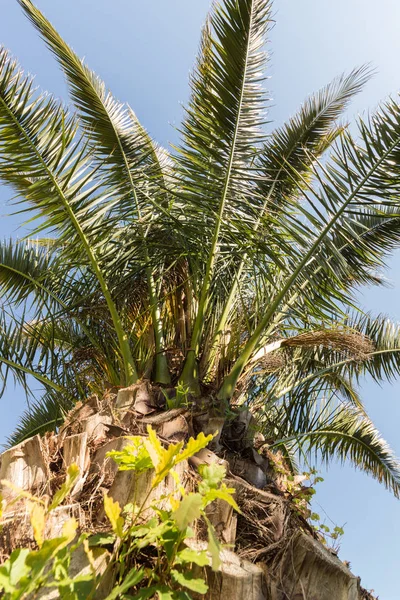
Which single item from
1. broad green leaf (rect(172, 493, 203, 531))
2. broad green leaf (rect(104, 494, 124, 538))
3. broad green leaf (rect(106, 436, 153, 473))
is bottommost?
broad green leaf (rect(104, 494, 124, 538))

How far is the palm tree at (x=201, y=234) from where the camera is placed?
2986mm

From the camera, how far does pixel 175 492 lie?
5.42 feet

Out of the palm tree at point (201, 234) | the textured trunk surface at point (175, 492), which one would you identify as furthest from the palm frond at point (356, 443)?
the textured trunk surface at point (175, 492)

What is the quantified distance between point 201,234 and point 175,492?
207 cm

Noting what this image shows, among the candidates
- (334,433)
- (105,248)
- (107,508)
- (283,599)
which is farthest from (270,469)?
(334,433)

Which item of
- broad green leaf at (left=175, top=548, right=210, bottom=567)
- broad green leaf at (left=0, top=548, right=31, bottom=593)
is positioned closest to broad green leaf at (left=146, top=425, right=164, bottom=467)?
broad green leaf at (left=175, top=548, right=210, bottom=567)

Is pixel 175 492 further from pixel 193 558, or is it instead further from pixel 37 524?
pixel 37 524

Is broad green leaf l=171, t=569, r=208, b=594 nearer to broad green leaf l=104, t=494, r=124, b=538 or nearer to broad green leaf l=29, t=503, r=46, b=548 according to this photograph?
broad green leaf l=104, t=494, r=124, b=538

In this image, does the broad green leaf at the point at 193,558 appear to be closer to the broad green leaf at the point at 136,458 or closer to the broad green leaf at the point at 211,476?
→ the broad green leaf at the point at 211,476

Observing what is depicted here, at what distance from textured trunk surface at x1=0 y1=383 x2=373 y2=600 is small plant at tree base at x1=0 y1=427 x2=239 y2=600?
9 centimetres

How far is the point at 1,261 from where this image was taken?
4.09 m

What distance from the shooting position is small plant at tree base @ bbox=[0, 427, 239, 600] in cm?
123

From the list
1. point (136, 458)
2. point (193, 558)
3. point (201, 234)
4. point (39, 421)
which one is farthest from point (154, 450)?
point (39, 421)

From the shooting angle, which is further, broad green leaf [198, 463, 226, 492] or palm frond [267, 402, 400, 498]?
palm frond [267, 402, 400, 498]
